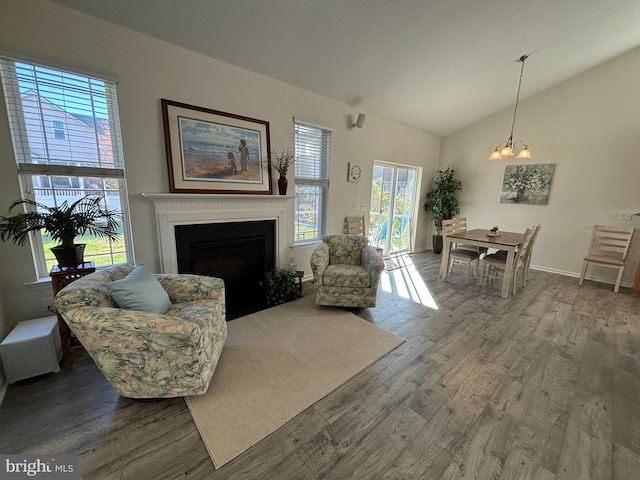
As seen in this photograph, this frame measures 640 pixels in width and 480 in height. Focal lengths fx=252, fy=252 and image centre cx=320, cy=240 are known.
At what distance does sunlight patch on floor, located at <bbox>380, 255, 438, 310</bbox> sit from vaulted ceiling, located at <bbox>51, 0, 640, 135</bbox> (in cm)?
278

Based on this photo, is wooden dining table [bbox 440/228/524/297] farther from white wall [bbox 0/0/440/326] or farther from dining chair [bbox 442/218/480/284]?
white wall [bbox 0/0/440/326]

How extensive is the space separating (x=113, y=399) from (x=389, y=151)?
489 centimetres

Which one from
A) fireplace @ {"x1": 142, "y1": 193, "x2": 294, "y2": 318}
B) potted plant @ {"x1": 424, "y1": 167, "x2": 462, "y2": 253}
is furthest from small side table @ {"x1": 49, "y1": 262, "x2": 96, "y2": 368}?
potted plant @ {"x1": 424, "y1": 167, "x2": 462, "y2": 253}

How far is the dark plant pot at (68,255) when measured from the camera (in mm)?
1881

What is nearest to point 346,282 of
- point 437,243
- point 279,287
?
point 279,287

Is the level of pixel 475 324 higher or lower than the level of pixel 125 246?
lower

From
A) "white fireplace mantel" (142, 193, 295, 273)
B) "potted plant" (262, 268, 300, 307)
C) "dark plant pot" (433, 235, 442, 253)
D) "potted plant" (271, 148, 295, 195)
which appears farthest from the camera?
"dark plant pot" (433, 235, 442, 253)

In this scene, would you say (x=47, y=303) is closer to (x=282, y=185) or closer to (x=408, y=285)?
(x=282, y=185)

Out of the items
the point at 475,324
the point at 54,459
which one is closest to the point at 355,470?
the point at 54,459

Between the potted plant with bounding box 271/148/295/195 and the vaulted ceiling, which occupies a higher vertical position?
the vaulted ceiling

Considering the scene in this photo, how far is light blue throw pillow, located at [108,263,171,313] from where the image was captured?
5.37 feet

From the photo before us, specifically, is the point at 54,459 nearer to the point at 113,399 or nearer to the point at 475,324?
the point at 113,399

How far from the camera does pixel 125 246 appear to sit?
244cm

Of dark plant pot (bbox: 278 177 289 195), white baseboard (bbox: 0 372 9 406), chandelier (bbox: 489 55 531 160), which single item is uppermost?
chandelier (bbox: 489 55 531 160)
